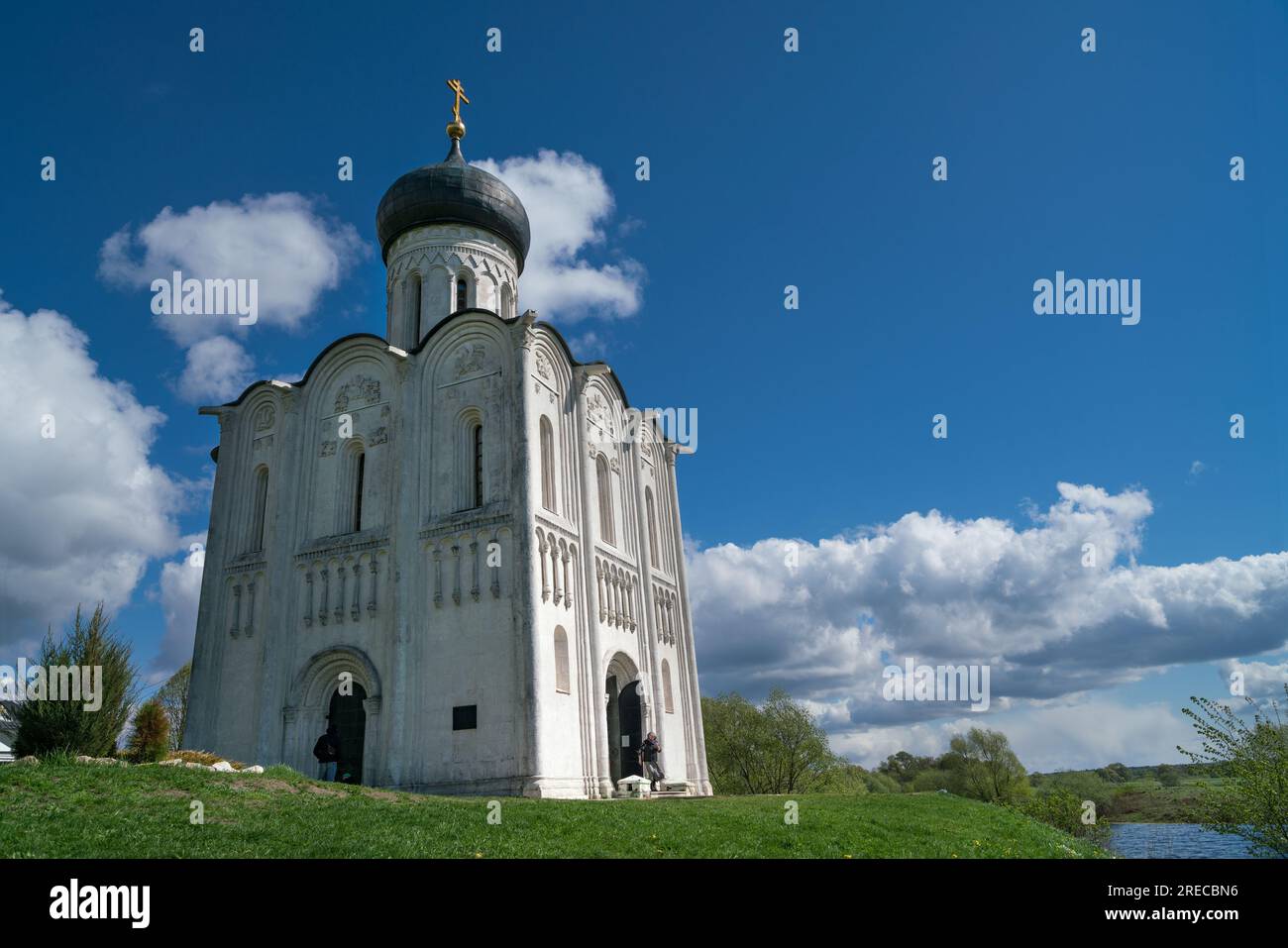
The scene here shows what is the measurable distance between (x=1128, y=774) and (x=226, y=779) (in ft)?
167

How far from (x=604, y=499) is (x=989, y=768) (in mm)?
32109

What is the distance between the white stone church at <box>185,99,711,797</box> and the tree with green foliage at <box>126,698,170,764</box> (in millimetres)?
4194

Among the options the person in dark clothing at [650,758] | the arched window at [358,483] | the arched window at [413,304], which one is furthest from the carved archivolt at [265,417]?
the person in dark clothing at [650,758]

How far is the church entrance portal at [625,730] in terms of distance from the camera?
65.9 ft

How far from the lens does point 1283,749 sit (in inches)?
571

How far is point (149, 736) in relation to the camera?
14.3 meters

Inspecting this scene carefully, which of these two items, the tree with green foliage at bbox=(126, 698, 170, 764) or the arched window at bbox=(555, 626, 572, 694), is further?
the arched window at bbox=(555, 626, 572, 694)

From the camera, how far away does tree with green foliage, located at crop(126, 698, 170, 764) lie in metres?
14.1

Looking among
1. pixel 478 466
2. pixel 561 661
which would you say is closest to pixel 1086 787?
pixel 561 661

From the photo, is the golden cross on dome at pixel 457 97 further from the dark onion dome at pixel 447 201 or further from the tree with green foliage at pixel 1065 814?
the tree with green foliage at pixel 1065 814

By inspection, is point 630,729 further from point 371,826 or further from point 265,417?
point 265,417

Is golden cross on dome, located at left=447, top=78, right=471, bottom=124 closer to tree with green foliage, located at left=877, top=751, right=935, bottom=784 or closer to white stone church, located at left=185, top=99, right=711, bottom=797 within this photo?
white stone church, located at left=185, top=99, right=711, bottom=797

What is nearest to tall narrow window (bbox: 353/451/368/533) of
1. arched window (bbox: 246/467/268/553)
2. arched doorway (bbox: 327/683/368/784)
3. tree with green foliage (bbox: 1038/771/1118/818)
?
arched window (bbox: 246/467/268/553)
